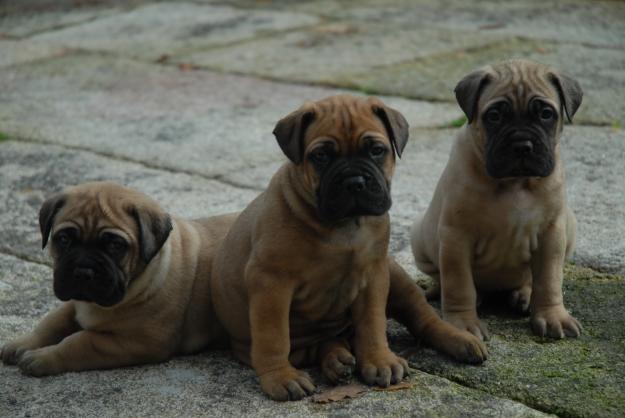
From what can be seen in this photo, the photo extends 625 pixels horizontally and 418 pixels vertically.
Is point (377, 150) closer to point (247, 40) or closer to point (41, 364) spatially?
point (41, 364)

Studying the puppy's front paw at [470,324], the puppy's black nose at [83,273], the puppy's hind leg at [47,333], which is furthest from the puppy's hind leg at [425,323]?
the puppy's hind leg at [47,333]

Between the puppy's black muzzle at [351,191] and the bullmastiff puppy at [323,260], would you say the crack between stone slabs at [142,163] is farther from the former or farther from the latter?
the puppy's black muzzle at [351,191]

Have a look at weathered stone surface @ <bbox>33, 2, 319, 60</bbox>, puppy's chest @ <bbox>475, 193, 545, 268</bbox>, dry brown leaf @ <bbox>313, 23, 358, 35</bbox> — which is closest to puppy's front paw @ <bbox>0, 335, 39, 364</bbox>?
puppy's chest @ <bbox>475, 193, 545, 268</bbox>

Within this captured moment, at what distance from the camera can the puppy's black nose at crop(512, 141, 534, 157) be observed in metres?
5.09

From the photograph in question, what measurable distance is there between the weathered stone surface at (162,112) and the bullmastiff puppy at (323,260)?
118 inches

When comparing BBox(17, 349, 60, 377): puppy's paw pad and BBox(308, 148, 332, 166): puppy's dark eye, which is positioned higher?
BBox(308, 148, 332, 166): puppy's dark eye

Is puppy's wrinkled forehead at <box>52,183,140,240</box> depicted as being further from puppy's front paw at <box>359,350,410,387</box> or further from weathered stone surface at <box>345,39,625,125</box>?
weathered stone surface at <box>345,39,625,125</box>

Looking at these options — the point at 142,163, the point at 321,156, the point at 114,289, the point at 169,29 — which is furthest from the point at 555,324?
the point at 169,29

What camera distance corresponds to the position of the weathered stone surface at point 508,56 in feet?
32.1

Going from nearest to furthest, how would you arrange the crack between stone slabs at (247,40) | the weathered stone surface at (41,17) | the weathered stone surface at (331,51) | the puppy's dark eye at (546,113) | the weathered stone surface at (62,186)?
1. the puppy's dark eye at (546,113)
2. the weathered stone surface at (62,186)
3. the weathered stone surface at (331,51)
4. the crack between stone slabs at (247,40)
5. the weathered stone surface at (41,17)

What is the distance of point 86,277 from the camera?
192 inches

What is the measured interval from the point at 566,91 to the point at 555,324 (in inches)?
47.1

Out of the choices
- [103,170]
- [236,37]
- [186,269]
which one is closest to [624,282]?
[186,269]

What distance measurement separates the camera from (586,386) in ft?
15.3
